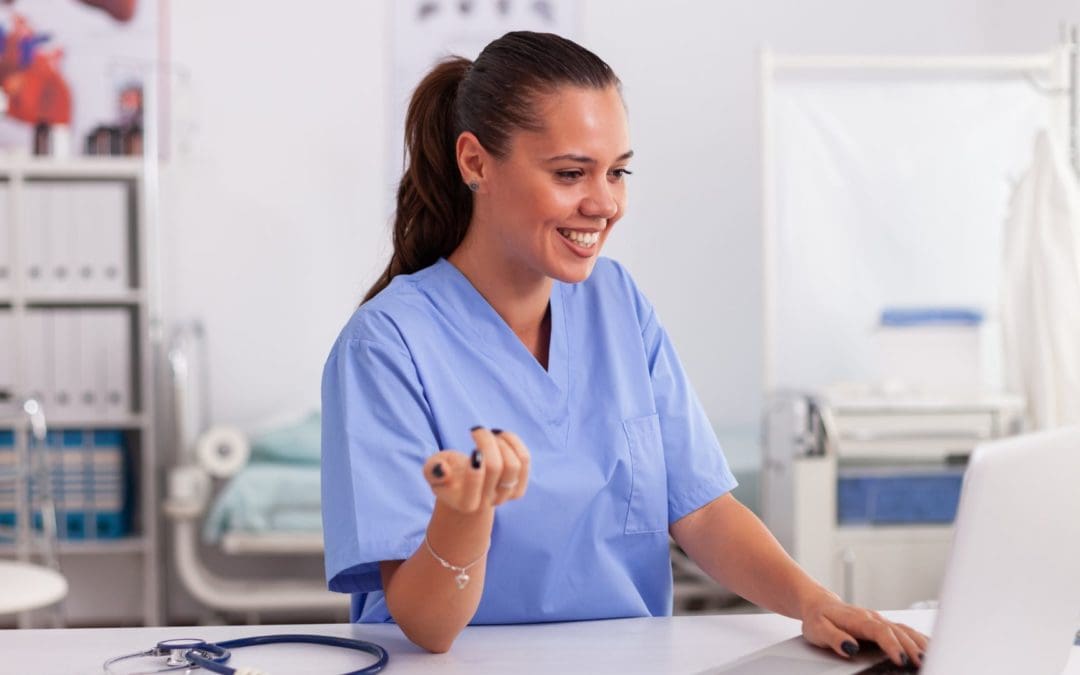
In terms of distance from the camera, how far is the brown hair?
1.34m

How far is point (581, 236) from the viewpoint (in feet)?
4.37

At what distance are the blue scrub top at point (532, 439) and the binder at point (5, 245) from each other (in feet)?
7.83

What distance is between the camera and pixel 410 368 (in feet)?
4.27

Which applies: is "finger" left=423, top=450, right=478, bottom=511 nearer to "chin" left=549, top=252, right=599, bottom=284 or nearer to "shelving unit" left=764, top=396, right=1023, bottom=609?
"chin" left=549, top=252, right=599, bottom=284

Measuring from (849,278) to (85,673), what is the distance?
250cm

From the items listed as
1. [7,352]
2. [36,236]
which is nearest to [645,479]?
[36,236]

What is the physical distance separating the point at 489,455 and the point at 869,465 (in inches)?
85.0

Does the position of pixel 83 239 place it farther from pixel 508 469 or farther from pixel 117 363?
pixel 508 469

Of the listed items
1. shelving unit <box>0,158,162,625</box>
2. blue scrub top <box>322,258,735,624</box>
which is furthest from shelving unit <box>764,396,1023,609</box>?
shelving unit <box>0,158,162,625</box>

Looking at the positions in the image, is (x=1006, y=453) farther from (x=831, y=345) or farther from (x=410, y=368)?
(x=831, y=345)

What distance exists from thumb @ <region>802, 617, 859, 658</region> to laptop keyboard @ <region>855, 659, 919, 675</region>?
3 centimetres

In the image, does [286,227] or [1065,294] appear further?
[286,227]

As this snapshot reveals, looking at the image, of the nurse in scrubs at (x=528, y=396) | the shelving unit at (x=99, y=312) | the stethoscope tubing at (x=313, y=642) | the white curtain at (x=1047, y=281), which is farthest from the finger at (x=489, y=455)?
the shelving unit at (x=99, y=312)

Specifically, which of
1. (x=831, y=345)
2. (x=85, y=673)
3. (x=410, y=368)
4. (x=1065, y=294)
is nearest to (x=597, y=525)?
(x=410, y=368)
